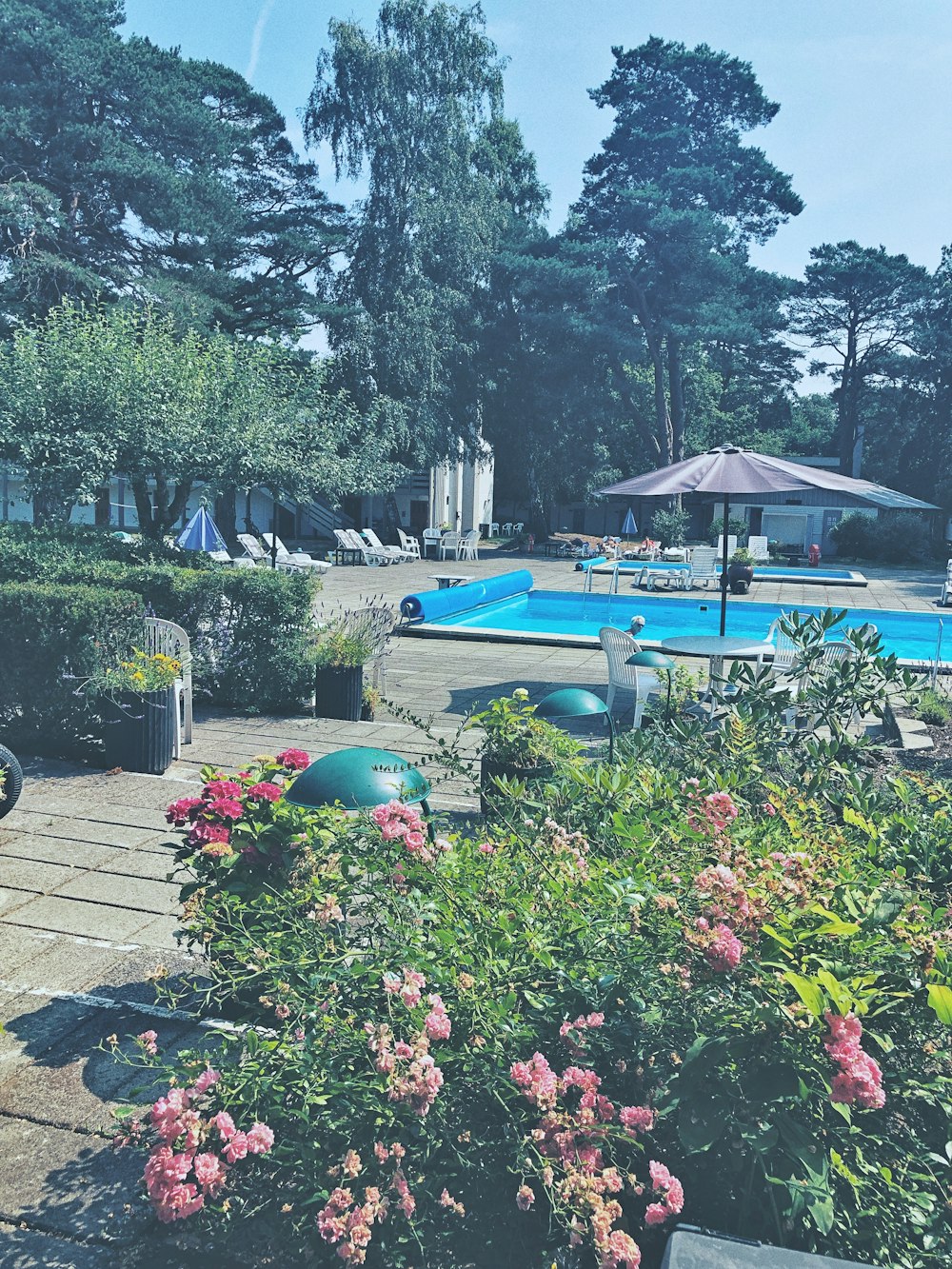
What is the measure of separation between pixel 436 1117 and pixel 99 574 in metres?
7.38

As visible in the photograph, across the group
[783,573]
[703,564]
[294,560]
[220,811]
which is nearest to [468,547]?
[294,560]

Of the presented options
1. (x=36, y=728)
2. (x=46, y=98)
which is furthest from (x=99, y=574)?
(x=46, y=98)

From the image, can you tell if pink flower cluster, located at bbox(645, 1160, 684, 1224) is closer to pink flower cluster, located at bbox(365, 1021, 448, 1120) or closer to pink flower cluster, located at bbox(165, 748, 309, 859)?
pink flower cluster, located at bbox(365, 1021, 448, 1120)

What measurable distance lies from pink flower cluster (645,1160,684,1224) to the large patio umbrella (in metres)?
6.69

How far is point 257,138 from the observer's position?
29531mm

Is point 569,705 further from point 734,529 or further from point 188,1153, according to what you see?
point 734,529

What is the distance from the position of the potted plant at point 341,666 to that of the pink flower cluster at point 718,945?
6.47 meters

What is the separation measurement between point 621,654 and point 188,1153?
657 centimetres

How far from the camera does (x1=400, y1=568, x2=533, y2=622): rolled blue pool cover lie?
15.0m

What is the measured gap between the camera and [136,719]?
22.0 ft

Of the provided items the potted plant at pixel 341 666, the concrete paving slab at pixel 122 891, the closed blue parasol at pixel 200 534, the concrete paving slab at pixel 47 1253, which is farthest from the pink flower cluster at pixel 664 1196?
the closed blue parasol at pixel 200 534

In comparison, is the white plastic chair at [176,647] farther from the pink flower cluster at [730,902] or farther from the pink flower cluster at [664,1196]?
the pink flower cluster at [664,1196]

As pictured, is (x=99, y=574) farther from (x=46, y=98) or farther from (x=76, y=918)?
(x=46, y=98)

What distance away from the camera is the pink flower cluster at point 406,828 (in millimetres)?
2582
